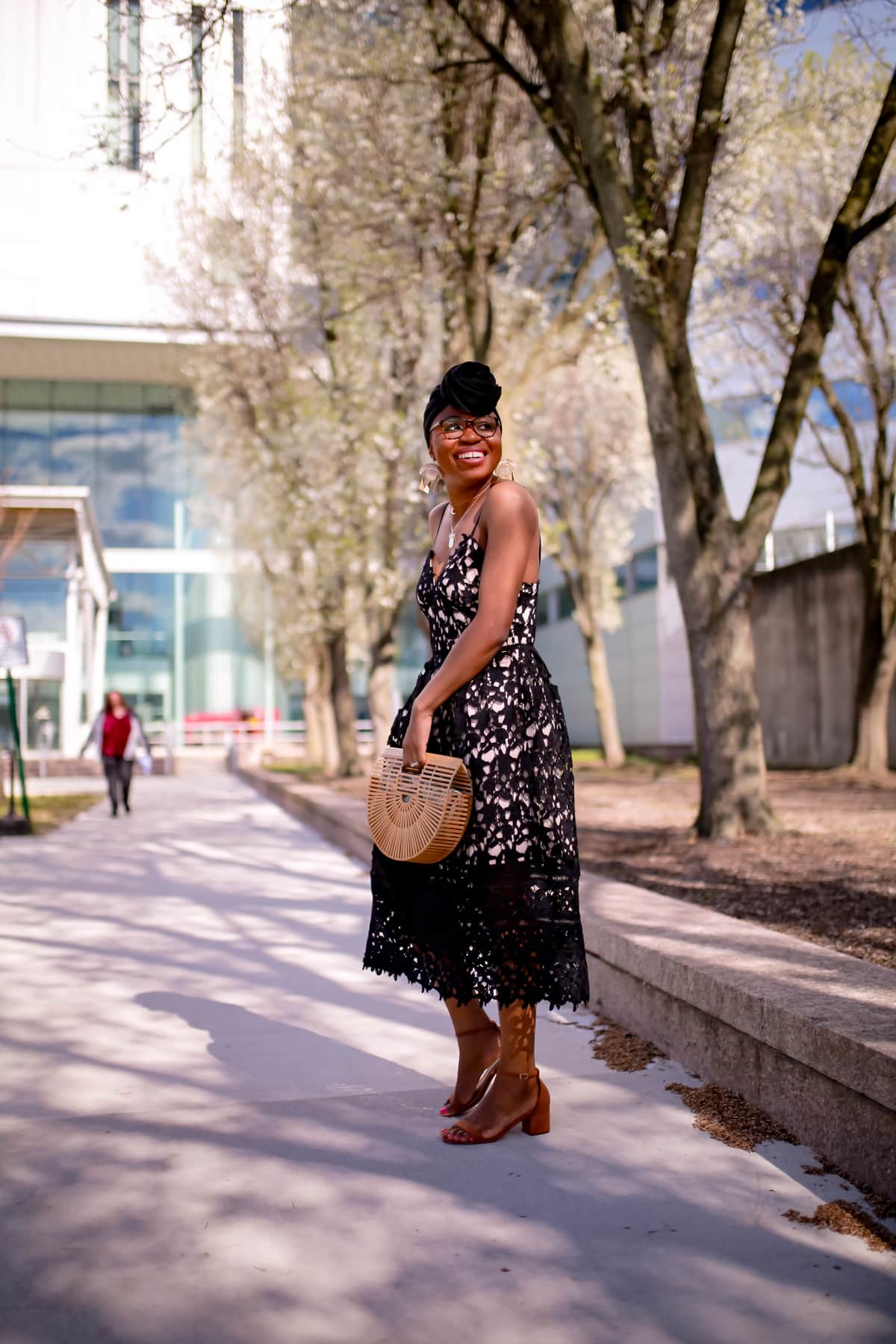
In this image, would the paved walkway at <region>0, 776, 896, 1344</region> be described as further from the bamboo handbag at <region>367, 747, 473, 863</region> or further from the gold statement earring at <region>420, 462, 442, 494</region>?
the gold statement earring at <region>420, 462, 442, 494</region>

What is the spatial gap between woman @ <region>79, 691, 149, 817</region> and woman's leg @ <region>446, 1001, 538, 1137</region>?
1304 cm

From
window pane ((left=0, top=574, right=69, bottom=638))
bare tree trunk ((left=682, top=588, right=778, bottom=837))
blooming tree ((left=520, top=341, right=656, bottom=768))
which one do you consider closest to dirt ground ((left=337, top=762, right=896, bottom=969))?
bare tree trunk ((left=682, top=588, right=778, bottom=837))

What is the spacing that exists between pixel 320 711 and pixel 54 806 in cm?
1257

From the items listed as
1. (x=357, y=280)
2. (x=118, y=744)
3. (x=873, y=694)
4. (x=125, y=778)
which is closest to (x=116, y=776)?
(x=125, y=778)

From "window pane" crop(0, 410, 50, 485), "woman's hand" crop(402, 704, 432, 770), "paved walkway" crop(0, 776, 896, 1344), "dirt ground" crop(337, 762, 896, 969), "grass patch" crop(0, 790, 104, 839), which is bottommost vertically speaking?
"grass patch" crop(0, 790, 104, 839)

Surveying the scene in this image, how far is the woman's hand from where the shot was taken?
312cm

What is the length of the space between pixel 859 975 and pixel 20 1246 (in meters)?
2.34

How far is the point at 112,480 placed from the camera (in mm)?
44750

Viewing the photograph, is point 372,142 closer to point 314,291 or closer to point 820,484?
point 314,291

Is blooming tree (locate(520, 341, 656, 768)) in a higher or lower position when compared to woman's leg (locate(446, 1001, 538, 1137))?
higher

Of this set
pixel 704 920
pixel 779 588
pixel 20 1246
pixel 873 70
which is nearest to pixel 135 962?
pixel 704 920

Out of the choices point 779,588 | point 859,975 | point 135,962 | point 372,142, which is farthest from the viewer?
point 779,588

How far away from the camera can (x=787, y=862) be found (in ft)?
23.5

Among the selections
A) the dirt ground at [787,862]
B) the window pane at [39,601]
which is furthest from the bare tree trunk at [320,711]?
the dirt ground at [787,862]
